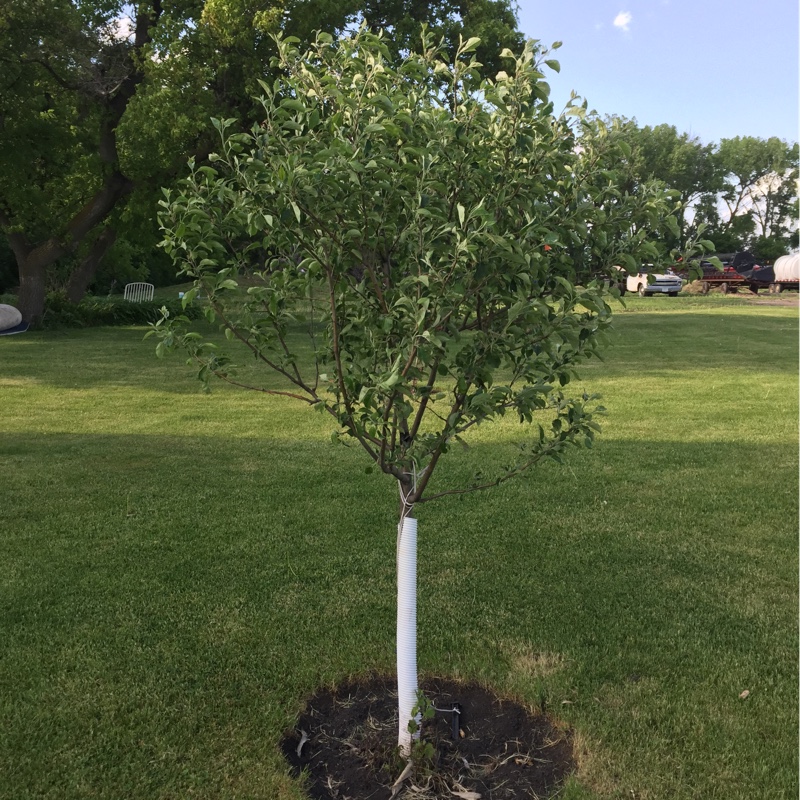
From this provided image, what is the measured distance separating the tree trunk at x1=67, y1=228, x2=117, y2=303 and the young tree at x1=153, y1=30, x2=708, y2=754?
21.3 meters

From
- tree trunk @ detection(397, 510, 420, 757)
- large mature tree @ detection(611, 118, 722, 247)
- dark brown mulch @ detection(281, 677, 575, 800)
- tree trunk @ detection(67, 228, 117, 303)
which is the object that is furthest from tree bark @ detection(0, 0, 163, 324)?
large mature tree @ detection(611, 118, 722, 247)

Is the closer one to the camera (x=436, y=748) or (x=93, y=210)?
(x=436, y=748)

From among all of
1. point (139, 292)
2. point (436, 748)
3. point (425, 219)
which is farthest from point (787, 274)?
point (425, 219)

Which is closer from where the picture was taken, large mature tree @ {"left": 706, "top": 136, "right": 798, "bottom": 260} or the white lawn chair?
the white lawn chair

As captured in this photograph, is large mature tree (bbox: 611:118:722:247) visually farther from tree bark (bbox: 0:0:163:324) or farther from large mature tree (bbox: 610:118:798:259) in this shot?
tree bark (bbox: 0:0:163:324)

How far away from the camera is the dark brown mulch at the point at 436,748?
9.55 feet

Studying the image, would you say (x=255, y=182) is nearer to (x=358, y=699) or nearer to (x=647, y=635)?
(x=358, y=699)

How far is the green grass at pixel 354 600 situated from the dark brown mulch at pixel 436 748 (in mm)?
107

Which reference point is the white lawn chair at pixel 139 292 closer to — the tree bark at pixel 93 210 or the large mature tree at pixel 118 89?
the large mature tree at pixel 118 89

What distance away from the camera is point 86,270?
22734mm

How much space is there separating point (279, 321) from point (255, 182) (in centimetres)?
69

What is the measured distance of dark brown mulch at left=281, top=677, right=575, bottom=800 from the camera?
2910 millimetres

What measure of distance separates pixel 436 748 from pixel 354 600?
1383 millimetres

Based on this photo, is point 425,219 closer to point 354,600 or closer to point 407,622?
point 407,622
